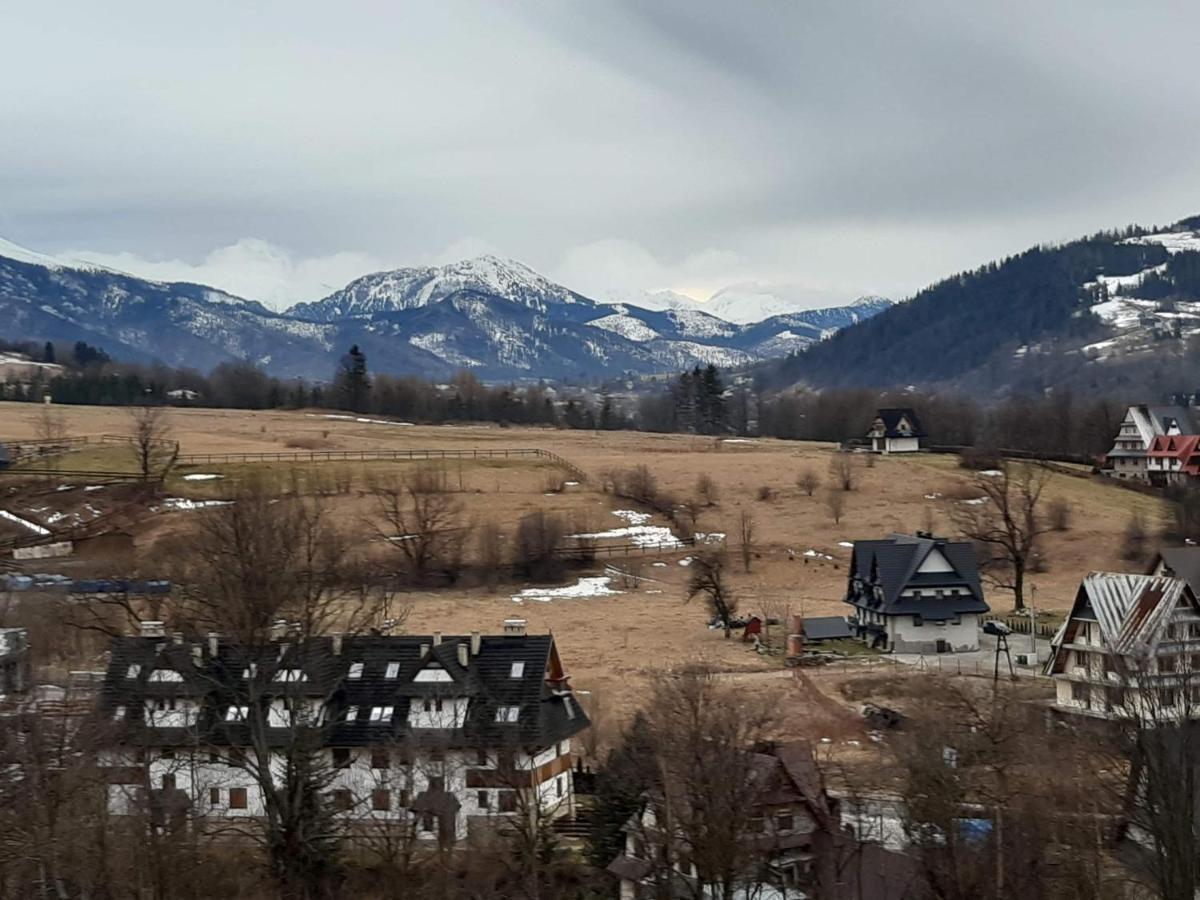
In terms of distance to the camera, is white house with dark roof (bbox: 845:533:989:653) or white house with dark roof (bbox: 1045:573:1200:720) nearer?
white house with dark roof (bbox: 1045:573:1200:720)

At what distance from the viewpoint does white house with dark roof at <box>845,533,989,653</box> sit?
1959 inches

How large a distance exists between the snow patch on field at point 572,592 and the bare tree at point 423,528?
20.3ft

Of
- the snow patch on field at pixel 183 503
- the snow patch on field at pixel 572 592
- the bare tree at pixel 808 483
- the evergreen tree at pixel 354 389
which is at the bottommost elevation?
the snow patch on field at pixel 572 592

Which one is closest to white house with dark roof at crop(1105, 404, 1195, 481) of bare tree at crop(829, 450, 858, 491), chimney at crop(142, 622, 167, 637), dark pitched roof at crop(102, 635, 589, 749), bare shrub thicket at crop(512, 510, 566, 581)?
bare tree at crop(829, 450, 858, 491)

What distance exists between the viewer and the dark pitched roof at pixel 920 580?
49.8 metres

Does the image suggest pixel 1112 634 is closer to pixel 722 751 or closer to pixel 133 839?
pixel 722 751

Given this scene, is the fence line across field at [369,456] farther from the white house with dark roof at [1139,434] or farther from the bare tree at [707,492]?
the white house with dark roof at [1139,434]

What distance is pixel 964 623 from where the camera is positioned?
165 ft

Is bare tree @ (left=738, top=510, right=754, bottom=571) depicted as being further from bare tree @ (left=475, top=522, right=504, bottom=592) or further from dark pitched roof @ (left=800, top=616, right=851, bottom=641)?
dark pitched roof @ (left=800, top=616, right=851, bottom=641)

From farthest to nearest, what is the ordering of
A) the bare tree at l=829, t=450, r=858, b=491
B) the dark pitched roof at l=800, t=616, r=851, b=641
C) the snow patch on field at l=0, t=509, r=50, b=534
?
the bare tree at l=829, t=450, r=858, b=491, the snow patch on field at l=0, t=509, r=50, b=534, the dark pitched roof at l=800, t=616, r=851, b=641

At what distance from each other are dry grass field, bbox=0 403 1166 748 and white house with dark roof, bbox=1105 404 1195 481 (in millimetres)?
12333

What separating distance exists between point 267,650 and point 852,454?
8226 centimetres

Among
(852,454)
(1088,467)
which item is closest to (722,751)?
(852,454)

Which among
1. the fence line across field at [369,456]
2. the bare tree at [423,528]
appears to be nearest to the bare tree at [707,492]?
the fence line across field at [369,456]
